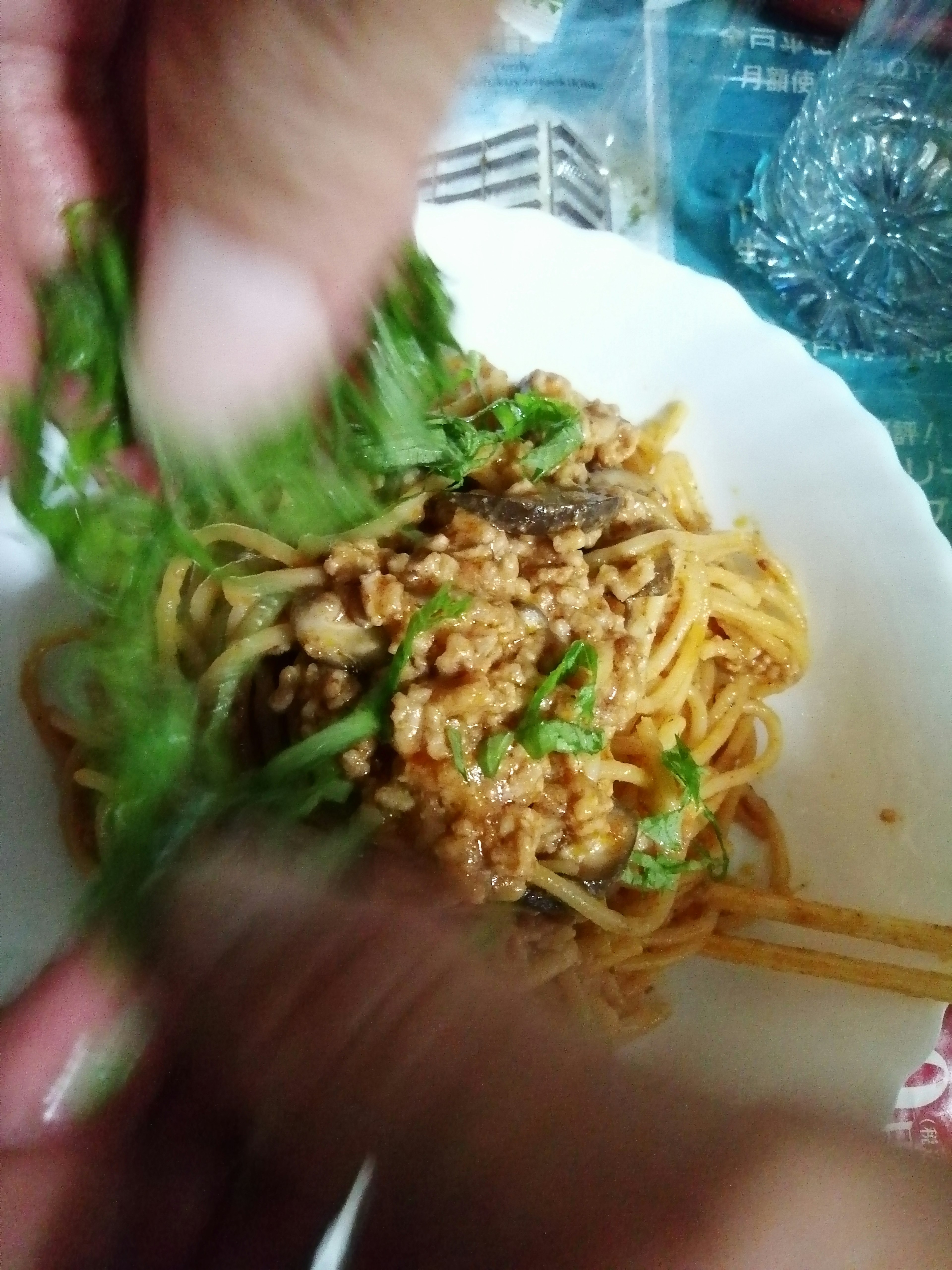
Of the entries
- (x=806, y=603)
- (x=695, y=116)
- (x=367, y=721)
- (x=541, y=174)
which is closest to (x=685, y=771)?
(x=806, y=603)

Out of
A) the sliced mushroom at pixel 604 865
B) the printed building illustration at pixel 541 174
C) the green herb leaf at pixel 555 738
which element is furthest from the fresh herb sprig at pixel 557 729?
the printed building illustration at pixel 541 174

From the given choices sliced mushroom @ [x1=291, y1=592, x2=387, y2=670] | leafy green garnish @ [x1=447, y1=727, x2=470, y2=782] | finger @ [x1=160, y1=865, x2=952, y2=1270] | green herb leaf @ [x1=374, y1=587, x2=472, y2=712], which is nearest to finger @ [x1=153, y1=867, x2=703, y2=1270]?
finger @ [x1=160, y1=865, x2=952, y2=1270]

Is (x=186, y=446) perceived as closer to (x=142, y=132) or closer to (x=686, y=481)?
(x=142, y=132)

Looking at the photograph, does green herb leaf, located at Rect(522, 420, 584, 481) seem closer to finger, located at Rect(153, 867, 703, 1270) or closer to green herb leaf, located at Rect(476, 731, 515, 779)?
green herb leaf, located at Rect(476, 731, 515, 779)

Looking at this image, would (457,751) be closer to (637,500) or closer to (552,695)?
(552,695)

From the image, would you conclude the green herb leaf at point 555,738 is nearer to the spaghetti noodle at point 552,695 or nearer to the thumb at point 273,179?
the spaghetti noodle at point 552,695
